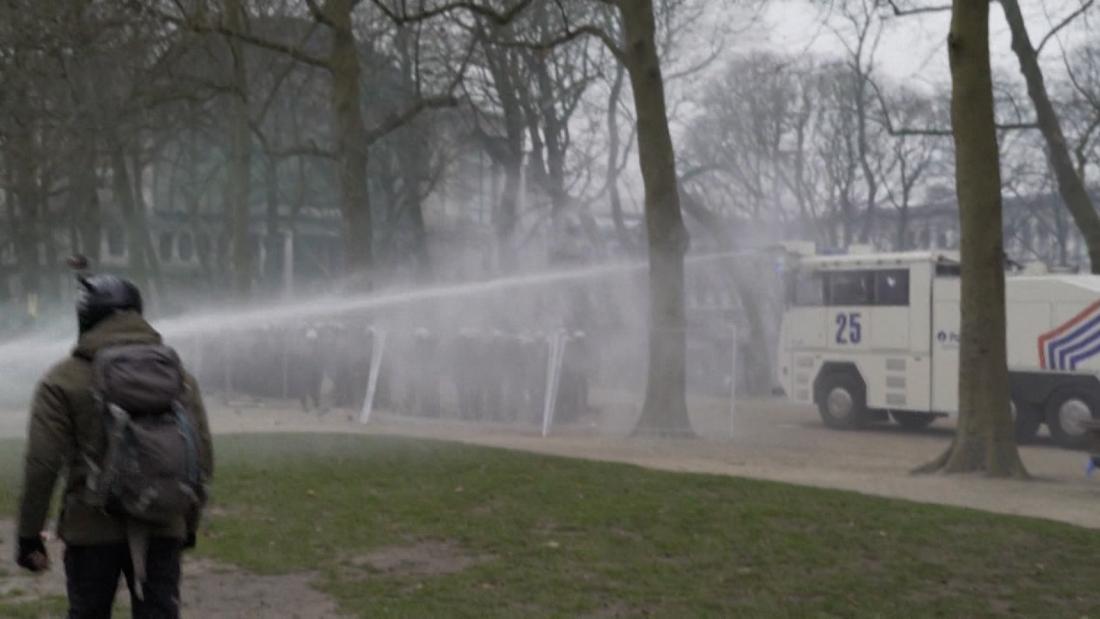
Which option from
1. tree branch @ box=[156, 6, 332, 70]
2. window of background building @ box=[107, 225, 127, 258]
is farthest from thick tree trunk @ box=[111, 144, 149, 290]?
window of background building @ box=[107, 225, 127, 258]

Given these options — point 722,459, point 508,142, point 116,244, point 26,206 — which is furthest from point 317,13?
point 116,244

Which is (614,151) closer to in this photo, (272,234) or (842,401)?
(272,234)

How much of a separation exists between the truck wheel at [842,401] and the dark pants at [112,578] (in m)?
21.9

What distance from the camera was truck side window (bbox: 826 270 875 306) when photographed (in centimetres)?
2631

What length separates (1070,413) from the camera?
2308 cm

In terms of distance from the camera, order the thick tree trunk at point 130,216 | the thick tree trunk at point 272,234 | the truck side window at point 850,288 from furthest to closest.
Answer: the thick tree trunk at point 272,234 → the thick tree trunk at point 130,216 → the truck side window at point 850,288

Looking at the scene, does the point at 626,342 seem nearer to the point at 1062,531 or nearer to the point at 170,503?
the point at 1062,531

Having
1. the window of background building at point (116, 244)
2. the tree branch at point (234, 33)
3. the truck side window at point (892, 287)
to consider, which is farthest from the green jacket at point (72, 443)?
the window of background building at point (116, 244)

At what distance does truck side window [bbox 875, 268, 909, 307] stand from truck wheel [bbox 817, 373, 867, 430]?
5.16ft

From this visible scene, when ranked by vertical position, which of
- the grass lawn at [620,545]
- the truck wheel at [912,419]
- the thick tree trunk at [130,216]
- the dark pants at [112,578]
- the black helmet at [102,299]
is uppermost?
the thick tree trunk at [130,216]

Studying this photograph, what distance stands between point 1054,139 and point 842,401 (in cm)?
572

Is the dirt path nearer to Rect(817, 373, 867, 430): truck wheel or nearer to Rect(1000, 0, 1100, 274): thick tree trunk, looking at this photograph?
Rect(817, 373, 867, 430): truck wheel

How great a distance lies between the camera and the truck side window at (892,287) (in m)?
25.5

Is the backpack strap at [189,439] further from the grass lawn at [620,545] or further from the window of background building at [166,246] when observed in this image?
the window of background building at [166,246]
